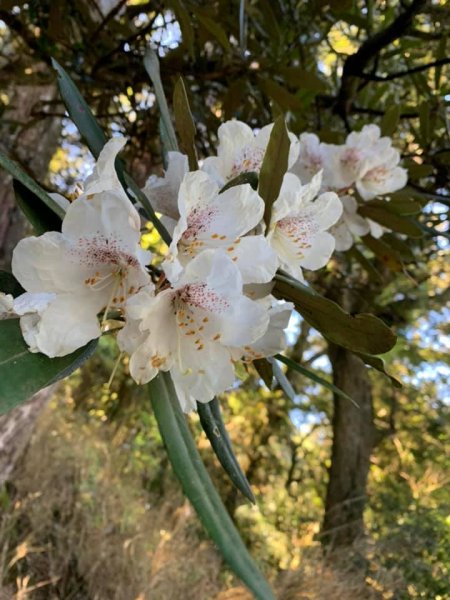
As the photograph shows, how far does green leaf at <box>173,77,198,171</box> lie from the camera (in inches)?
18.7

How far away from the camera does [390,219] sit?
0.83 metres

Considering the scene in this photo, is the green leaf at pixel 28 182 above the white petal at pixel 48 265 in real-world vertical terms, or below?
above

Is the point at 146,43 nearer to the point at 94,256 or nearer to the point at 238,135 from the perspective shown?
the point at 238,135

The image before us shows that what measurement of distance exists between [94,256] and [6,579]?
2.10 m

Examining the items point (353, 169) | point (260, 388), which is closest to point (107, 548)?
point (260, 388)

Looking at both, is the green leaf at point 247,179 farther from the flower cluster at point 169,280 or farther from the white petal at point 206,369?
the white petal at point 206,369

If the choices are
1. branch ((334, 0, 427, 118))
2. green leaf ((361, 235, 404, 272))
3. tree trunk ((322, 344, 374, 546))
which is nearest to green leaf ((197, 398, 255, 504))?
green leaf ((361, 235, 404, 272))

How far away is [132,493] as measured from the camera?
323cm

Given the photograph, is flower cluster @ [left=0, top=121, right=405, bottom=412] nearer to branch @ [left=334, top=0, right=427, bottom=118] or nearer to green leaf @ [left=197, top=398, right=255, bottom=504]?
green leaf @ [left=197, top=398, right=255, bottom=504]

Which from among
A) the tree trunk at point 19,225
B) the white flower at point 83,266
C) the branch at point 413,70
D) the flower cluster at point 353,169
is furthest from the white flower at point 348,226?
the tree trunk at point 19,225

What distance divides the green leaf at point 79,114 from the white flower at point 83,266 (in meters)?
0.08

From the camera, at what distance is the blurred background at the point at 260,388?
1064 mm

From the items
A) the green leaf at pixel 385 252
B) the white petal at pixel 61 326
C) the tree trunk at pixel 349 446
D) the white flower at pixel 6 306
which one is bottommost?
the tree trunk at pixel 349 446

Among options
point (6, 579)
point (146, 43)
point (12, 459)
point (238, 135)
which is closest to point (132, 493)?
point (6, 579)
